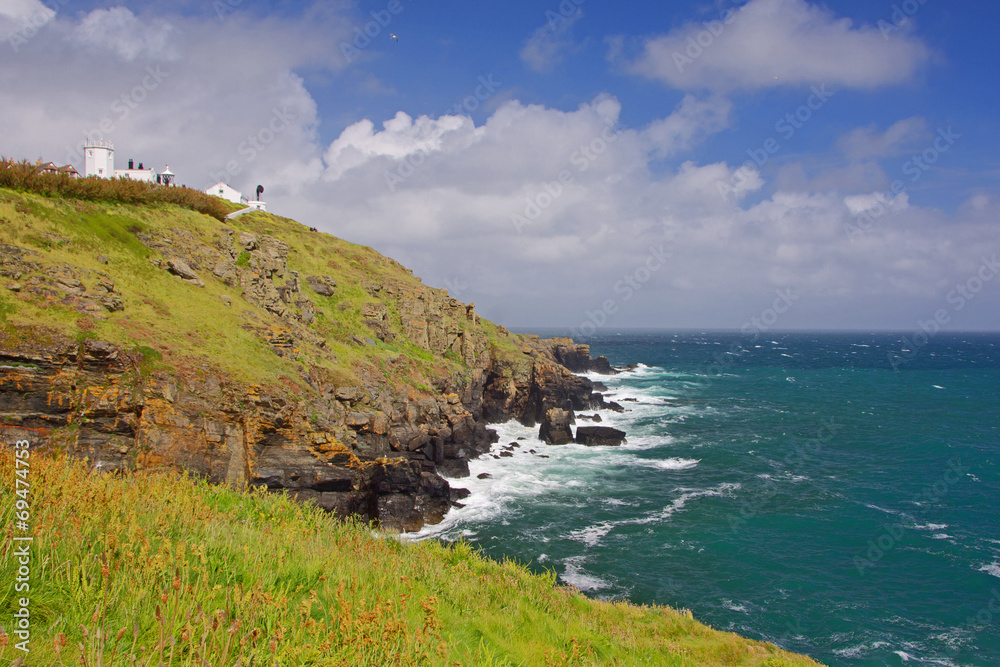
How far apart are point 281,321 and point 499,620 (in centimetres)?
2840

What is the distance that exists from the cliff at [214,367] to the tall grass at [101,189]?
0.81 metres

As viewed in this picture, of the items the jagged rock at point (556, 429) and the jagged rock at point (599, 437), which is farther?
the jagged rock at point (556, 429)

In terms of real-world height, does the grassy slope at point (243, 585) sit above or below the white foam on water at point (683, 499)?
above

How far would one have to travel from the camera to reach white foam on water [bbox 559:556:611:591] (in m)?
23.2

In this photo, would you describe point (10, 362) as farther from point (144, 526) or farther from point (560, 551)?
point (560, 551)

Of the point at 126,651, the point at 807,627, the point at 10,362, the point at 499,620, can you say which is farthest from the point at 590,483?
the point at 126,651

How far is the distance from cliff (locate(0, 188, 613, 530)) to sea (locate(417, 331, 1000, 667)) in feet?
17.1

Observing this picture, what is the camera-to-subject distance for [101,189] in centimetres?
3234

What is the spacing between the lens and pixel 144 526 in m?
6.79

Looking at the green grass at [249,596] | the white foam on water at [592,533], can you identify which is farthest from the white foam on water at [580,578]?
the green grass at [249,596]

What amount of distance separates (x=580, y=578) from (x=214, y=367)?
20.0 m

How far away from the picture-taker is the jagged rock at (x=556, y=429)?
47.5 meters

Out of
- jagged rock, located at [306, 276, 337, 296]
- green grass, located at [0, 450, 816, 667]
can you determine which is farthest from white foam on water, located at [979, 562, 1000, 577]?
jagged rock, located at [306, 276, 337, 296]

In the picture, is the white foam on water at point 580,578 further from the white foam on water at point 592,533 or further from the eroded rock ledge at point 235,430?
the eroded rock ledge at point 235,430
